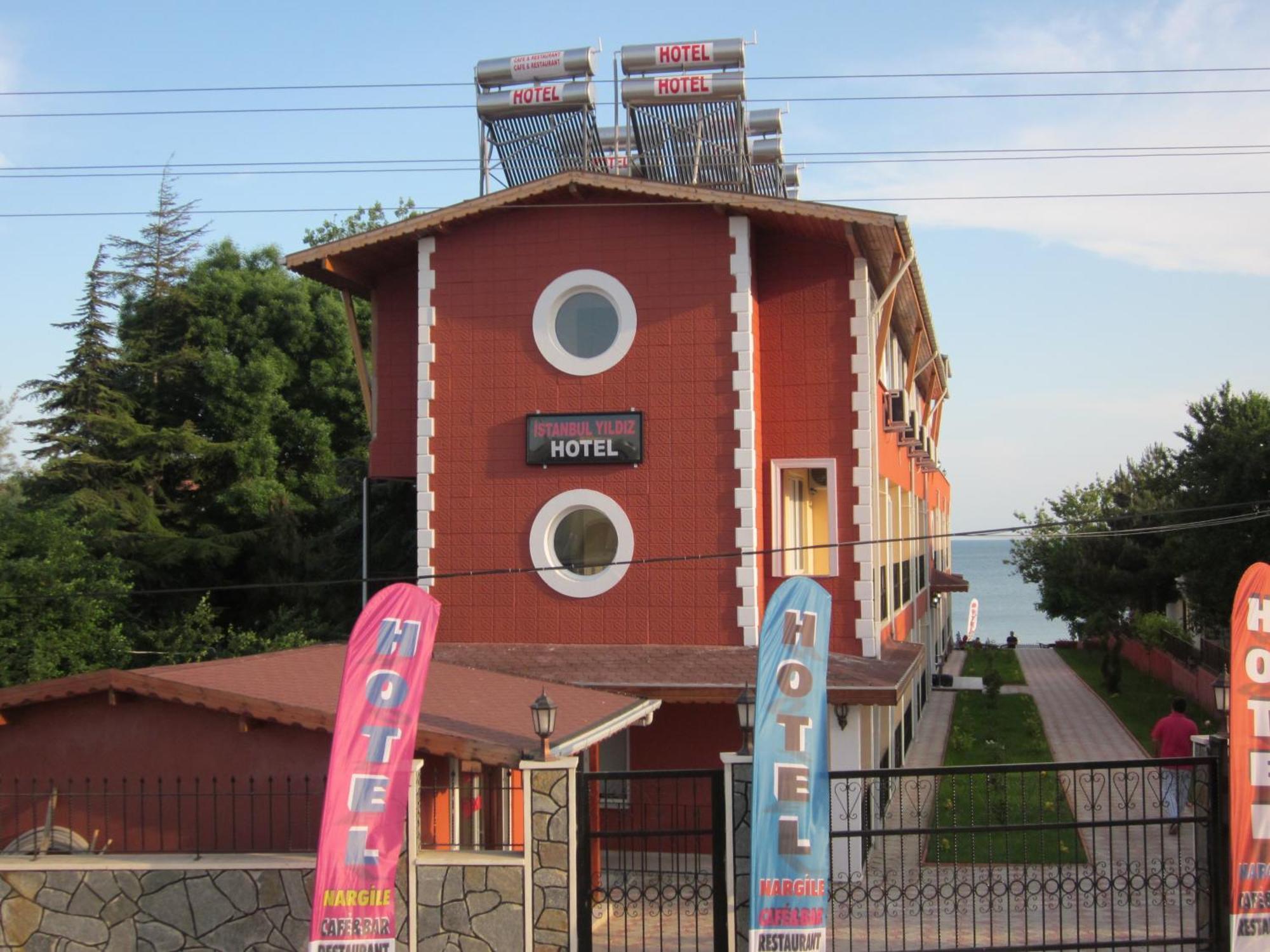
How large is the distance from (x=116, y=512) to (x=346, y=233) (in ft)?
46.4

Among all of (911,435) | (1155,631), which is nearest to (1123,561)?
(1155,631)

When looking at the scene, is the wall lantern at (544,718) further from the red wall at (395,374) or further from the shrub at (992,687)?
the shrub at (992,687)

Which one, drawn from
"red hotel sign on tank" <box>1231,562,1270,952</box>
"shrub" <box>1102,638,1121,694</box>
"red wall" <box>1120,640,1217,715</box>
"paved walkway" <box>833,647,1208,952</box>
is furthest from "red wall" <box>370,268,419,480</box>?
"shrub" <box>1102,638,1121,694</box>

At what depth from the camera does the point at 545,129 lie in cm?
2027

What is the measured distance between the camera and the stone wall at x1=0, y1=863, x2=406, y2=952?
990cm

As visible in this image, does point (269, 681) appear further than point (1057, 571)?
No

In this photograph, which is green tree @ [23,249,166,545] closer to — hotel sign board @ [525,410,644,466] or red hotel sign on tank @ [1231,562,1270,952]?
hotel sign board @ [525,410,644,466]

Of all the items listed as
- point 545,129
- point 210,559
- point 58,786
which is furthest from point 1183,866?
point 210,559

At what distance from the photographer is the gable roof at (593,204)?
49.5ft

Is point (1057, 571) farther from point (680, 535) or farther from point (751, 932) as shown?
point (751, 932)

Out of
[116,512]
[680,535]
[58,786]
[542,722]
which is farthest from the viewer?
[116,512]

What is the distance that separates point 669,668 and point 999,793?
5224 millimetres

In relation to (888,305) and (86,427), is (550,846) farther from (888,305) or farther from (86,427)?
(86,427)

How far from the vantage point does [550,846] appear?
33.1ft
